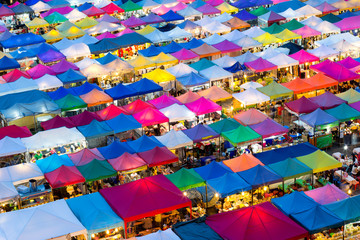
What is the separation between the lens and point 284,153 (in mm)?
23281

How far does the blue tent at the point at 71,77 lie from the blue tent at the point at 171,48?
19.9 feet

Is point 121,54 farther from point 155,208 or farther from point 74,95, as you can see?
point 155,208

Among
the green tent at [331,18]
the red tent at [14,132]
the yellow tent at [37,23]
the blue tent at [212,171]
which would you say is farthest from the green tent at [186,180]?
the yellow tent at [37,23]

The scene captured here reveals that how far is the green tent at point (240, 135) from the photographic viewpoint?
24669 millimetres

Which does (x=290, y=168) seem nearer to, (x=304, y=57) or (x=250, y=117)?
(x=250, y=117)

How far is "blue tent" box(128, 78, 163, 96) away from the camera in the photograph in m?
30.1

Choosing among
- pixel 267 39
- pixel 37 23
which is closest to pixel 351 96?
pixel 267 39

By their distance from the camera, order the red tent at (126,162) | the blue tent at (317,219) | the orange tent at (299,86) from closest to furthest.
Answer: the blue tent at (317,219) → the red tent at (126,162) → the orange tent at (299,86)

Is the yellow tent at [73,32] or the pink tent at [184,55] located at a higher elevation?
the pink tent at [184,55]

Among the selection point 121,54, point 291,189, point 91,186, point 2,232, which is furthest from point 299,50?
point 2,232

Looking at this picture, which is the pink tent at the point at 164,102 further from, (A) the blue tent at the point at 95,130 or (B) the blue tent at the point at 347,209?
(B) the blue tent at the point at 347,209

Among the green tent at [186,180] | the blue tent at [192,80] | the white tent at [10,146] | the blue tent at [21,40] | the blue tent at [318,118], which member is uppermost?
the green tent at [186,180]

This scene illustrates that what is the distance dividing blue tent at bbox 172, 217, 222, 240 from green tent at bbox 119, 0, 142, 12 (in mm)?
30786

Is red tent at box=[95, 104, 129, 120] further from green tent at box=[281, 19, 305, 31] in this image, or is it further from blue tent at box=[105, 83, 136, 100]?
green tent at box=[281, 19, 305, 31]
